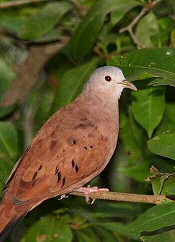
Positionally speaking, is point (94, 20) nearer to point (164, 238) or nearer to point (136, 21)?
point (136, 21)

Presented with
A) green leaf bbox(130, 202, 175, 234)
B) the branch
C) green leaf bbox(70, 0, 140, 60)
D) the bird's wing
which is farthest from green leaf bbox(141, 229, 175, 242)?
the branch

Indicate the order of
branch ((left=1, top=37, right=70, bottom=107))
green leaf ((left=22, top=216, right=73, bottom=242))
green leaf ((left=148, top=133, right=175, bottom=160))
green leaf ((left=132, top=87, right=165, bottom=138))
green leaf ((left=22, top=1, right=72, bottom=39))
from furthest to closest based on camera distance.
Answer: branch ((left=1, top=37, right=70, bottom=107)), green leaf ((left=22, top=1, right=72, bottom=39)), green leaf ((left=22, top=216, right=73, bottom=242)), green leaf ((left=132, top=87, right=165, bottom=138)), green leaf ((left=148, top=133, right=175, bottom=160))

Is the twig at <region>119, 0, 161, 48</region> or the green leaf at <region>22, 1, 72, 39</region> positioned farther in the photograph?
the green leaf at <region>22, 1, 72, 39</region>

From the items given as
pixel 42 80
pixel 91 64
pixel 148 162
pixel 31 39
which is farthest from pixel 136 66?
pixel 42 80

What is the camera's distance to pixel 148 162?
3.98 meters

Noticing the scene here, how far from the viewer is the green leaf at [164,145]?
343cm

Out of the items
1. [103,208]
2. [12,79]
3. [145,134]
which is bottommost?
[103,208]

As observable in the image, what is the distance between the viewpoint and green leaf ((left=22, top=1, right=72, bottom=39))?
4.68m

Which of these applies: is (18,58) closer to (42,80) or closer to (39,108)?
(42,80)

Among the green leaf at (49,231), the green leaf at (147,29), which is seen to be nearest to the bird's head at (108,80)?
the green leaf at (147,29)

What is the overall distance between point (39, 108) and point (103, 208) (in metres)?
0.67

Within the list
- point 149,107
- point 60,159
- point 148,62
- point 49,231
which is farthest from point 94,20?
point 49,231

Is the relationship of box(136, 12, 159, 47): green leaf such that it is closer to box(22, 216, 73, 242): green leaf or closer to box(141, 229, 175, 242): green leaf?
box(22, 216, 73, 242): green leaf

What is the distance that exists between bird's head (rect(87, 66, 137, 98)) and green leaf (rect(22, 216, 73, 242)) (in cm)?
66
